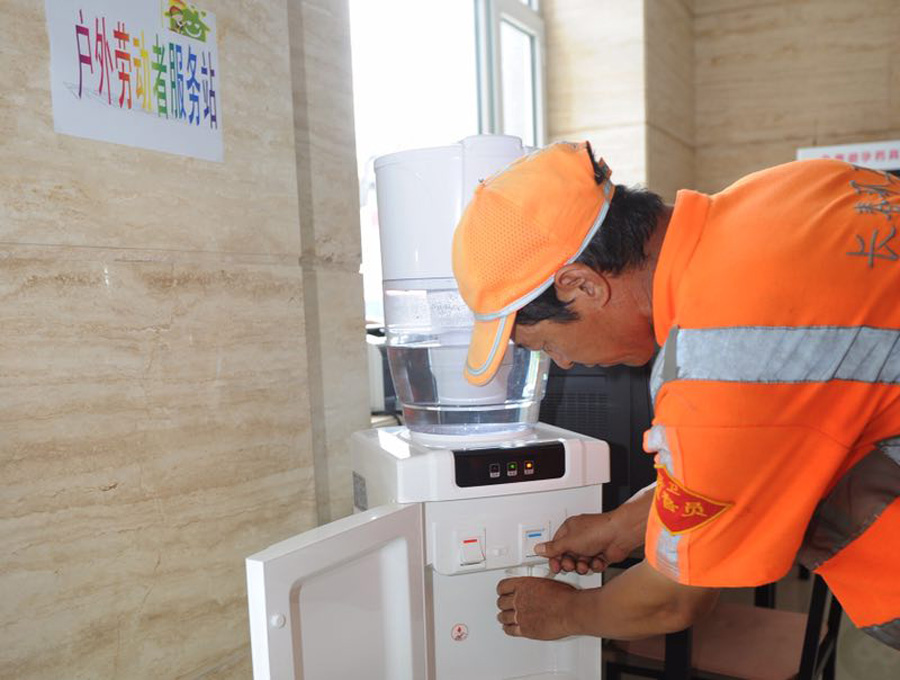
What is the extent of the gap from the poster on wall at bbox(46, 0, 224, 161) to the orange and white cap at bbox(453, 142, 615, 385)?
0.49m

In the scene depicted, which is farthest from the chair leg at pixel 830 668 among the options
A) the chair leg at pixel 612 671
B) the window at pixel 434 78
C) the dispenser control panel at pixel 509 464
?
the window at pixel 434 78

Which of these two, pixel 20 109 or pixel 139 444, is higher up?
pixel 20 109

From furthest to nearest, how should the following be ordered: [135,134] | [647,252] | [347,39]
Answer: [347,39], [135,134], [647,252]

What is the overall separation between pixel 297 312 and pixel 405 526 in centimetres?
47

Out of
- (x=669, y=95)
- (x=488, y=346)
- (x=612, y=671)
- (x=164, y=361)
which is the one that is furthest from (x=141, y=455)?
(x=669, y=95)

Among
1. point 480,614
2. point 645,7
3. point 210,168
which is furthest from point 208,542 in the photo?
point 645,7

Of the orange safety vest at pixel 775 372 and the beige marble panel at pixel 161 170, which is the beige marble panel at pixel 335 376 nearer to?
the beige marble panel at pixel 161 170

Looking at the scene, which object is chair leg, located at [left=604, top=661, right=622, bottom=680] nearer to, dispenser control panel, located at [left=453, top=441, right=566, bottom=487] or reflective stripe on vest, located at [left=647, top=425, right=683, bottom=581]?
dispenser control panel, located at [left=453, top=441, right=566, bottom=487]

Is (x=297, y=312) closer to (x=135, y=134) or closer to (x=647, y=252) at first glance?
(x=135, y=134)

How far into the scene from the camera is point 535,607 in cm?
121

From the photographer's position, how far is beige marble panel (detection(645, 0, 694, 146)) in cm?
306

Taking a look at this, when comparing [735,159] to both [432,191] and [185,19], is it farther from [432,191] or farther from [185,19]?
[185,19]

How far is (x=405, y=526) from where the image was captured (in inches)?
43.2

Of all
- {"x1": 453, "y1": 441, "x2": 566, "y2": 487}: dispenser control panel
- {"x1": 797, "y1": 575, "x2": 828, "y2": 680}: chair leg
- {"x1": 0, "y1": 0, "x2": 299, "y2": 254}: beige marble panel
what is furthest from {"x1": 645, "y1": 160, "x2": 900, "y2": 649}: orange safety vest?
{"x1": 0, "y1": 0, "x2": 299, "y2": 254}: beige marble panel
